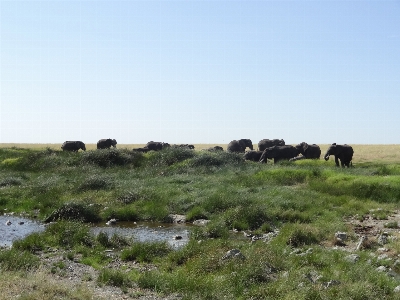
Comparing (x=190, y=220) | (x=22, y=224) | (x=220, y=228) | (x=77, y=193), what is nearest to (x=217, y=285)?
(x=220, y=228)

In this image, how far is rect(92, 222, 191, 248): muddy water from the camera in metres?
17.0

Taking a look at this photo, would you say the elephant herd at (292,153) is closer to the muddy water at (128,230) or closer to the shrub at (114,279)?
the muddy water at (128,230)

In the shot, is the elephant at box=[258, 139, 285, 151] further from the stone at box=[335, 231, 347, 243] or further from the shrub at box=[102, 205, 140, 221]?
the stone at box=[335, 231, 347, 243]

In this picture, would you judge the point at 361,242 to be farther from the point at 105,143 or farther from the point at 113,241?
the point at 105,143

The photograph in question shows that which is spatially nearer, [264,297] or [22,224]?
[264,297]

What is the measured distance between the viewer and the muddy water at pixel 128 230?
671 inches

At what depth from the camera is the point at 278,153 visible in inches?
1708

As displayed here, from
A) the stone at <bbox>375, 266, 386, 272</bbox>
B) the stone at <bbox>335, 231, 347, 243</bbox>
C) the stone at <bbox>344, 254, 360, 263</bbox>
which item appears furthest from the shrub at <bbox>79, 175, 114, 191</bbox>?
the stone at <bbox>375, 266, 386, 272</bbox>

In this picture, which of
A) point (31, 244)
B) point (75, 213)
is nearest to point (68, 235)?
point (31, 244)

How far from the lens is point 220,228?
16906mm

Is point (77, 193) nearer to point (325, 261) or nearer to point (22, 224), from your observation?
point (22, 224)

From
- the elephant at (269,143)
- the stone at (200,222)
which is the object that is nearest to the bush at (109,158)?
the elephant at (269,143)

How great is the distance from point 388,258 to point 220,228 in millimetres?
5900

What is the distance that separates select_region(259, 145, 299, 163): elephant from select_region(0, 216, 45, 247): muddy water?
82.6ft
